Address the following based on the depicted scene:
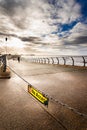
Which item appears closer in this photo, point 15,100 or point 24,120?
point 24,120

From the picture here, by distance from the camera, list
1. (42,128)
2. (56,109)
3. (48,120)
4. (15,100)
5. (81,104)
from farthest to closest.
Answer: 1. (15,100)
2. (81,104)
3. (56,109)
4. (48,120)
5. (42,128)

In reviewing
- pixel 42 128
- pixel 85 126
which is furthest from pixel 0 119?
pixel 85 126

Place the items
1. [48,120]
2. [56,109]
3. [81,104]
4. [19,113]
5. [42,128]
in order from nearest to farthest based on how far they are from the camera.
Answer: [42,128], [48,120], [19,113], [56,109], [81,104]

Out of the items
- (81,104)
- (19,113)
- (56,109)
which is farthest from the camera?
(81,104)

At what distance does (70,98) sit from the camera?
12.3 ft

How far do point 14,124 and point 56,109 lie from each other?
1117mm

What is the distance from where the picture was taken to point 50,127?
2273 mm

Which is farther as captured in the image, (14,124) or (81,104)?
(81,104)

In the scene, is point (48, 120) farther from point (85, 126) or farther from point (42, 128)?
point (85, 126)

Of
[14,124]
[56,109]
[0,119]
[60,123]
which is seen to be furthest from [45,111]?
[0,119]

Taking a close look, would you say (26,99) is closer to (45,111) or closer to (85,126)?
(45,111)

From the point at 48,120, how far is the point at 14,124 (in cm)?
70

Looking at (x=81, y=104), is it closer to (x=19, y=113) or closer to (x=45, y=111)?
(x=45, y=111)

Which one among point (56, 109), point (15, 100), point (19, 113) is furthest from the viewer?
point (15, 100)
